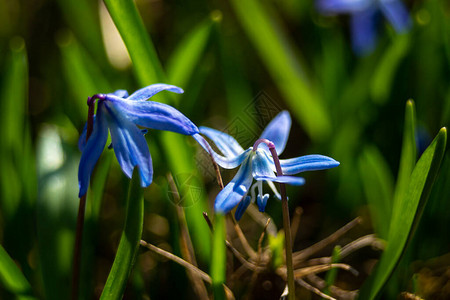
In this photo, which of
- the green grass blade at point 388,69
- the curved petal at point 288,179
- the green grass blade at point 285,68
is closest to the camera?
the curved petal at point 288,179

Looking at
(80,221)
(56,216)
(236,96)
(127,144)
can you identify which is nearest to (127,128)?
(127,144)

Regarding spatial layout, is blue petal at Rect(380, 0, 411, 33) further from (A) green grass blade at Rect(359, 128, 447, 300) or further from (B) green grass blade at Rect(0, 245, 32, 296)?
(B) green grass blade at Rect(0, 245, 32, 296)

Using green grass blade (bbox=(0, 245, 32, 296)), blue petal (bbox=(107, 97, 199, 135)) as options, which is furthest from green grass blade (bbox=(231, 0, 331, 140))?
green grass blade (bbox=(0, 245, 32, 296))

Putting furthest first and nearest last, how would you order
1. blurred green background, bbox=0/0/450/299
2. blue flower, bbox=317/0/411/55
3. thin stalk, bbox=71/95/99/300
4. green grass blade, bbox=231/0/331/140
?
blue flower, bbox=317/0/411/55
green grass blade, bbox=231/0/331/140
blurred green background, bbox=0/0/450/299
thin stalk, bbox=71/95/99/300

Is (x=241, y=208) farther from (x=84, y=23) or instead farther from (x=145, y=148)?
(x=84, y=23)

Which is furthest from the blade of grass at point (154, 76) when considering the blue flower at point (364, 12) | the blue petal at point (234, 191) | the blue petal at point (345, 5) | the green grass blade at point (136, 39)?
the blue petal at point (345, 5)

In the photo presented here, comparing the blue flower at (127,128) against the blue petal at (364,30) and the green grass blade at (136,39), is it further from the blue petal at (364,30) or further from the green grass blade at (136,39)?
the blue petal at (364,30)
